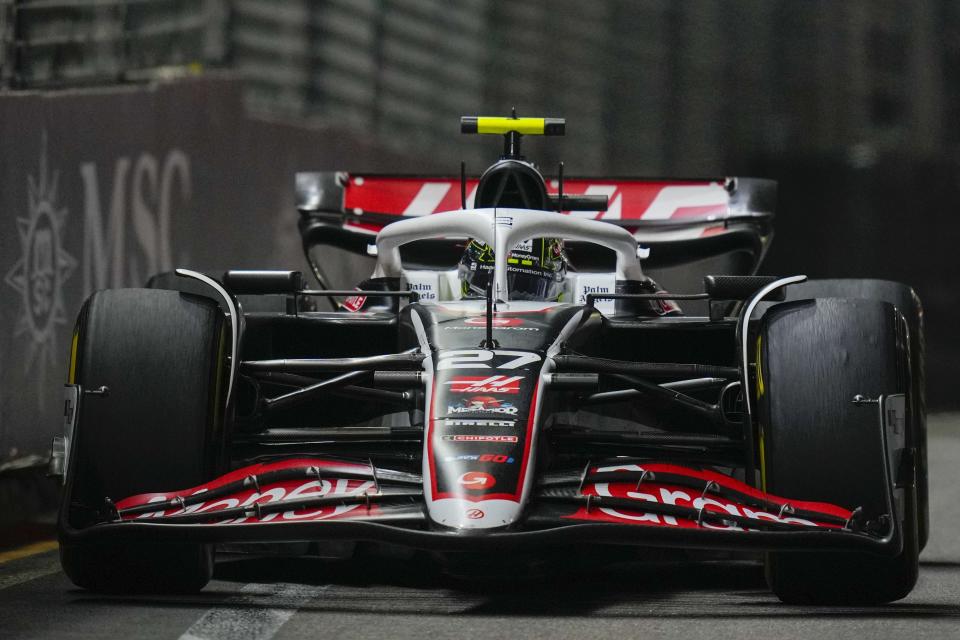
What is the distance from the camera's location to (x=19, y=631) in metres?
4.63

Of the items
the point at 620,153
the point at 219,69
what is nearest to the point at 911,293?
the point at 219,69

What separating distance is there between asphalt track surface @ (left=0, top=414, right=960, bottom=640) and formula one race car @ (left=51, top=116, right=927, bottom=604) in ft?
0.58

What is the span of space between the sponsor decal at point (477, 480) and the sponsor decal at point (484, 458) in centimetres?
6

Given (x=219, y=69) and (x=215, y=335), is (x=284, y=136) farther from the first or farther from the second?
(x=215, y=335)

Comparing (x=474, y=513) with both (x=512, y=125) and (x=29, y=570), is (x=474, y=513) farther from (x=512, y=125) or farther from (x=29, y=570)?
(x=512, y=125)

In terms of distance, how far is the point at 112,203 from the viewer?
9172mm

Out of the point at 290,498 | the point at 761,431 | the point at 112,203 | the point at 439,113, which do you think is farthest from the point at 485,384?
the point at 439,113

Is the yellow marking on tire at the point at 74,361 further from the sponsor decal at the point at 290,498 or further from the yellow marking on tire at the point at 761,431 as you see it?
the yellow marking on tire at the point at 761,431

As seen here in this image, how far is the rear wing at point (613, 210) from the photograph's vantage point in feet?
29.7

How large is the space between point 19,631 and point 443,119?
1133 cm

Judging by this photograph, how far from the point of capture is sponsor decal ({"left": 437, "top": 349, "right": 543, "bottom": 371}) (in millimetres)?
5363

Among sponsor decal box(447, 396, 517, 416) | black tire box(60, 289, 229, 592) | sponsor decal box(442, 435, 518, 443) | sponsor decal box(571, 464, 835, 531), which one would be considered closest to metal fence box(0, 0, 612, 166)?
black tire box(60, 289, 229, 592)

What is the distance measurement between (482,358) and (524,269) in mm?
1463

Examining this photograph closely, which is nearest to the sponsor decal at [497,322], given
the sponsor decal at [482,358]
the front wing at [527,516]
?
the sponsor decal at [482,358]
